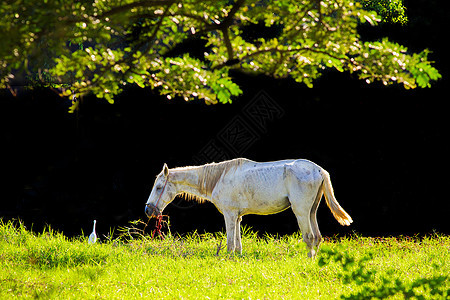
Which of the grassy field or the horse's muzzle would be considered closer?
the grassy field

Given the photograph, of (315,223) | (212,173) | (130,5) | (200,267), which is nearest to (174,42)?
(130,5)

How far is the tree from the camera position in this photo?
4.01m

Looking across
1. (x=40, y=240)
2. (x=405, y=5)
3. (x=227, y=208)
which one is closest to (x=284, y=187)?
(x=227, y=208)

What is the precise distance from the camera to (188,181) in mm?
7316

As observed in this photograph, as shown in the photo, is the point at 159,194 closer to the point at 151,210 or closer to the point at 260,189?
the point at 151,210

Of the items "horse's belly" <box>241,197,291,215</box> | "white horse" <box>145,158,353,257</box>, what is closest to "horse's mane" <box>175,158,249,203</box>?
"white horse" <box>145,158,353,257</box>

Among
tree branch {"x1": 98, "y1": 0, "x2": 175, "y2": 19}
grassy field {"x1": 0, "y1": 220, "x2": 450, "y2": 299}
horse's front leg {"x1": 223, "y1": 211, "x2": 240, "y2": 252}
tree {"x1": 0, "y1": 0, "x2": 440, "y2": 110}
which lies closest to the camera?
tree {"x1": 0, "y1": 0, "x2": 440, "y2": 110}

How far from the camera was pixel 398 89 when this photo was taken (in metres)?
9.05

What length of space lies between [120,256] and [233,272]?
1.88 m

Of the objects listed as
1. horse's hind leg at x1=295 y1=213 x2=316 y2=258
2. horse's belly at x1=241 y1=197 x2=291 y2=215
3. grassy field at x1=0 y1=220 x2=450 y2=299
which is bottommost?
grassy field at x1=0 y1=220 x2=450 y2=299

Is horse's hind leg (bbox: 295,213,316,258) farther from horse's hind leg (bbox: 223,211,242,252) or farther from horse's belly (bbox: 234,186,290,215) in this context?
horse's hind leg (bbox: 223,211,242,252)

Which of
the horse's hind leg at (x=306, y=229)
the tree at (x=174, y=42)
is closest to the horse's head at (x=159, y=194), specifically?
the horse's hind leg at (x=306, y=229)

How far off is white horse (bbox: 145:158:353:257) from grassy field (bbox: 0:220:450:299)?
53cm

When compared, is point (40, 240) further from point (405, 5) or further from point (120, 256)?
point (405, 5)
